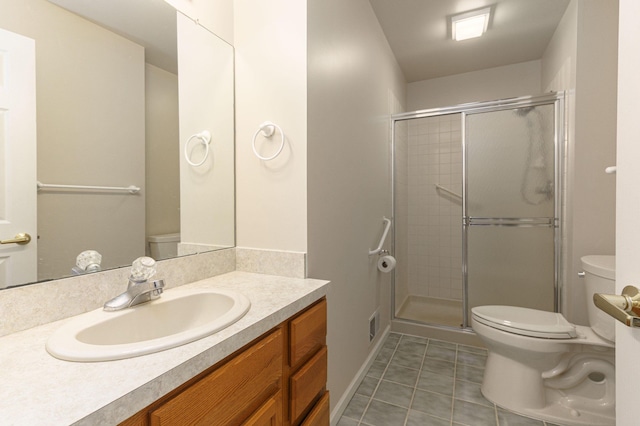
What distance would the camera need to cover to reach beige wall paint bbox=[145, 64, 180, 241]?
1.13 meters

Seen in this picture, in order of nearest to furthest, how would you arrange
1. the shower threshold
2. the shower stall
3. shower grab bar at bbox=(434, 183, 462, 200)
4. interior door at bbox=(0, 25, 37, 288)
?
1. interior door at bbox=(0, 25, 37, 288)
2. the shower stall
3. the shower threshold
4. shower grab bar at bbox=(434, 183, 462, 200)

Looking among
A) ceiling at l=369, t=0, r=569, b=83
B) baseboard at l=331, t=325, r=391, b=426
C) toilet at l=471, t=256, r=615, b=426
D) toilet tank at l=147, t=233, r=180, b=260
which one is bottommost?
baseboard at l=331, t=325, r=391, b=426

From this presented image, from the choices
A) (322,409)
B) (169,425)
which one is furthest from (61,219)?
(322,409)

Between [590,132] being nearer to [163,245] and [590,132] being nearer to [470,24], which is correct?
[470,24]

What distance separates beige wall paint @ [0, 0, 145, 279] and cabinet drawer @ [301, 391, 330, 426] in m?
0.83

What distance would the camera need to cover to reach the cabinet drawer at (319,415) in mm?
1035

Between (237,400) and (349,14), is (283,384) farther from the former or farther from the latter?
(349,14)

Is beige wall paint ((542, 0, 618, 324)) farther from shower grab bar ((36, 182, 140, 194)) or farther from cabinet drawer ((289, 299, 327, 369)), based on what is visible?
shower grab bar ((36, 182, 140, 194))

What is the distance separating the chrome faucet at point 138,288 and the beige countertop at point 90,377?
125 millimetres

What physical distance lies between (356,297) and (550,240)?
5.18ft

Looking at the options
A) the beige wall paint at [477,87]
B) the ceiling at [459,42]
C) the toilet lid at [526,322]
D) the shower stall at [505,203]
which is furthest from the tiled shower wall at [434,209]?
the toilet lid at [526,322]

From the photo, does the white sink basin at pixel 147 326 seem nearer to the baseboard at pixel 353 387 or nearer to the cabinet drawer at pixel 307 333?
the cabinet drawer at pixel 307 333

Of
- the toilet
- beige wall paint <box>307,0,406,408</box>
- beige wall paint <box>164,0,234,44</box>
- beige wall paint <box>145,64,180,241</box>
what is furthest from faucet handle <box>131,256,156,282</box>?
the toilet

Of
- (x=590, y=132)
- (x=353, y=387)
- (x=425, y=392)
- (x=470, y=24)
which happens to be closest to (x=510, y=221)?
(x=590, y=132)
